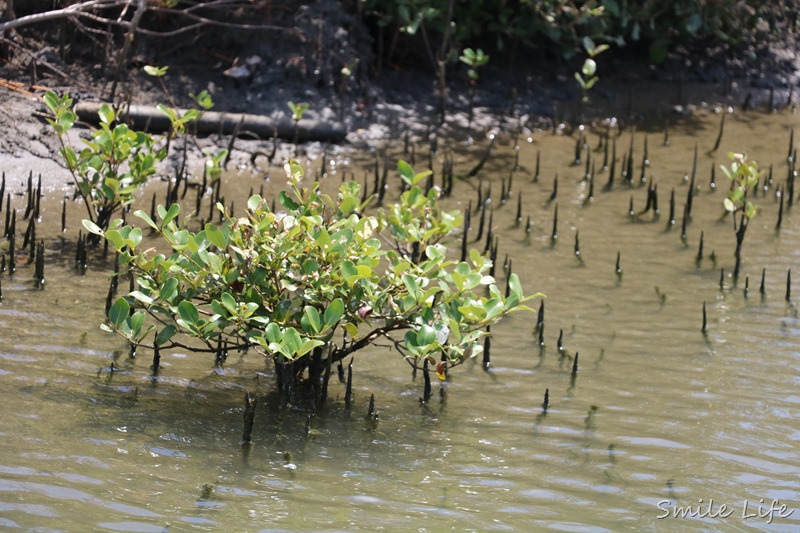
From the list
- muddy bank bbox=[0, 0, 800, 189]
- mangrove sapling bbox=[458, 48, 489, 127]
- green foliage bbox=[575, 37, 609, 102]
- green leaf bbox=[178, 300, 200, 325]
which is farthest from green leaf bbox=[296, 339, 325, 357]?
green foliage bbox=[575, 37, 609, 102]

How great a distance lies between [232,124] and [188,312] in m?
4.42

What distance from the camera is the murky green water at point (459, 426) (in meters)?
3.64

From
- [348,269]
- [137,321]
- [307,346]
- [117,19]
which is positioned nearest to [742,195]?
[348,269]

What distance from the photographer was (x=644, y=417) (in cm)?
452

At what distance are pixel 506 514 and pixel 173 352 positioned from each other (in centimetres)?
193

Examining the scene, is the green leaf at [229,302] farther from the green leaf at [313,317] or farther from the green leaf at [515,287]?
the green leaf at [515,287]

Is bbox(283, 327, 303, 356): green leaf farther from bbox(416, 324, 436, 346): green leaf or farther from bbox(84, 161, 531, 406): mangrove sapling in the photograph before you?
bbox(416, 324, 436, 346): green leaf

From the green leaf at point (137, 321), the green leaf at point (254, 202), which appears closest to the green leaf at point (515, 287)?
the green leaf at point (254, 202)

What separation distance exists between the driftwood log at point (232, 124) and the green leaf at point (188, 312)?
381 centimetres

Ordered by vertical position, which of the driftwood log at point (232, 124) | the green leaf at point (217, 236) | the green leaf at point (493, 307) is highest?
the driftwood log at point (232, 124)

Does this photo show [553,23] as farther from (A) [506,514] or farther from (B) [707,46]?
(A) [506,514]

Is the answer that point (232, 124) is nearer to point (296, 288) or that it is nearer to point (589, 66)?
point (589, 66)

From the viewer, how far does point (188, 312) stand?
415 cm

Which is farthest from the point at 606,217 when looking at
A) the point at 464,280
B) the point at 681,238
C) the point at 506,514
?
the point at 506,514
